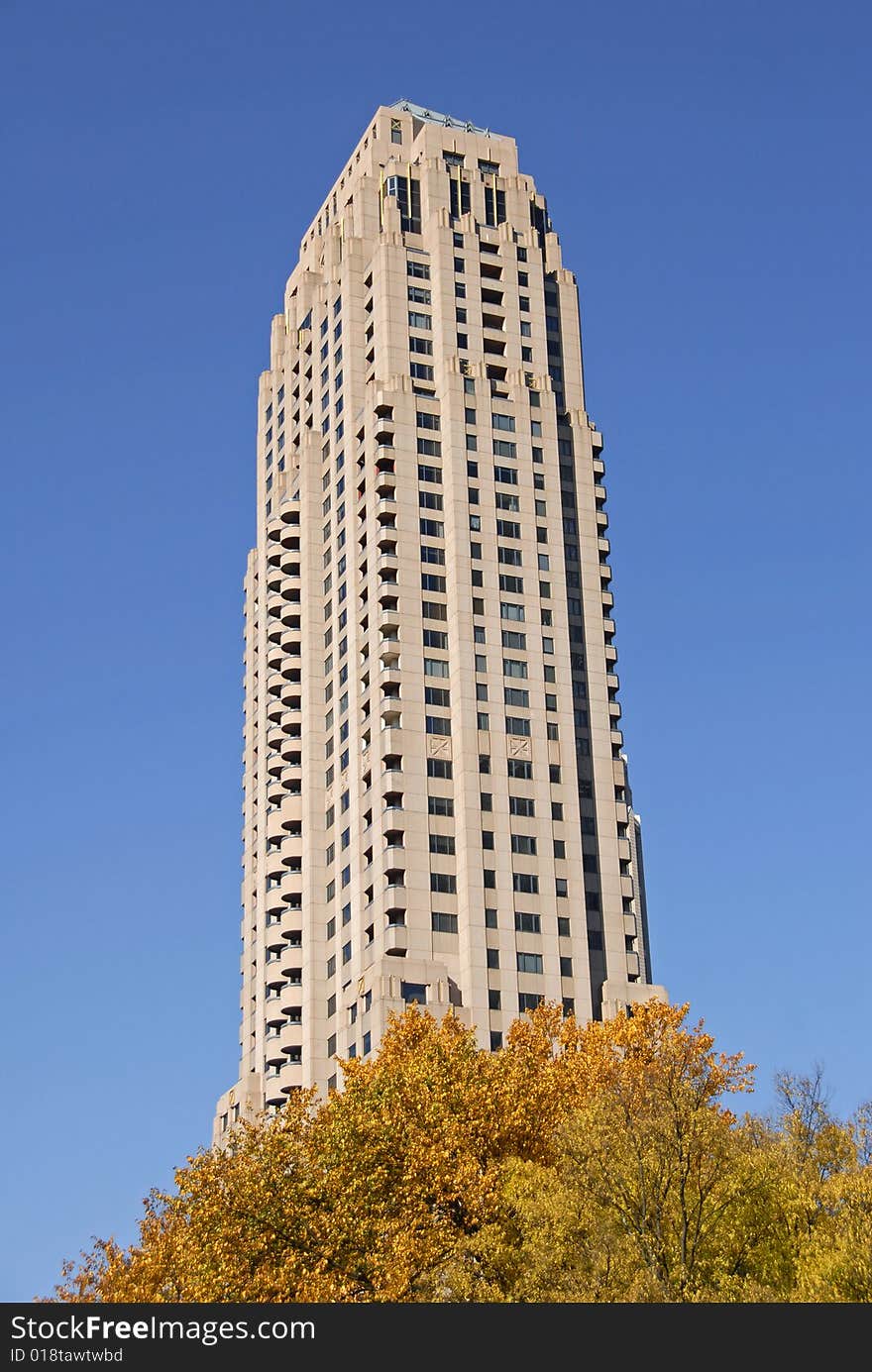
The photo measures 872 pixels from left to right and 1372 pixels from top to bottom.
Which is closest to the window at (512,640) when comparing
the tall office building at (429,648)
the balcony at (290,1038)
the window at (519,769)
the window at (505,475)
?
the tall office building at (429,648)

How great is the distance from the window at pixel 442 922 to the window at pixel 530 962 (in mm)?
5062

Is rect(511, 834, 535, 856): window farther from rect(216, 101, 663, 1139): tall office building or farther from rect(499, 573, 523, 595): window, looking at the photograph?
rect(499, 573, 523, 595): window

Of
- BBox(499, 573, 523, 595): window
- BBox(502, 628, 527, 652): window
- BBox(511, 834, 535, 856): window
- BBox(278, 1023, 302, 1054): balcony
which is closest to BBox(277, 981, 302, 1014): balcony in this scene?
BBox(278, 1023, 302, 1054): balcony

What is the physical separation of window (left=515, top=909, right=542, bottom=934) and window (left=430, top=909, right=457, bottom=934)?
4.60 m

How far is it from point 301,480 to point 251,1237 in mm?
95831

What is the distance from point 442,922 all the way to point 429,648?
71.6ft

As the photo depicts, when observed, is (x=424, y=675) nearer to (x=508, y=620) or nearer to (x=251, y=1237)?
(x=508, y=620)

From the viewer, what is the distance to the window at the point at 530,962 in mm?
121062

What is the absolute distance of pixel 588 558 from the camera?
140500mm

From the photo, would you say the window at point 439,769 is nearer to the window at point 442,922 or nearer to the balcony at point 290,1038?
the window at point 442,922

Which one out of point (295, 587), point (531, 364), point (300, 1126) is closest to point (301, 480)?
point (295, 587)

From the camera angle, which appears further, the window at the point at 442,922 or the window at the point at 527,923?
the window at the point at 527,923

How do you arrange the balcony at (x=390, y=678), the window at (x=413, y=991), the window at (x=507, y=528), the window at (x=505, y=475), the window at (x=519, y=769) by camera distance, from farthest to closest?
the window at (x=505, y=475), the window at (x=507, y=528), the balcony at (x=390, y=678), the window at (x=519, y=769), the window at (x=413, y=991)

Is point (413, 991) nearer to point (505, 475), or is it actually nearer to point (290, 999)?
point (290, 999)
